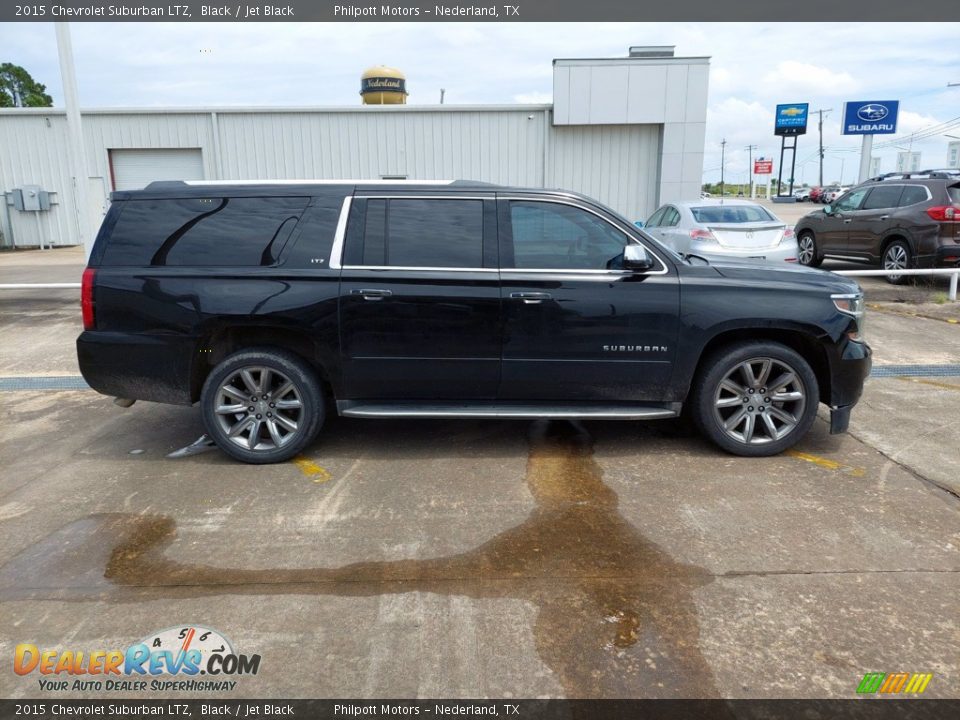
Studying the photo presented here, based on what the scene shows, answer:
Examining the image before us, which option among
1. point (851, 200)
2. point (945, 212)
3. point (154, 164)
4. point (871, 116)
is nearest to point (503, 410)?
point (945, 212)

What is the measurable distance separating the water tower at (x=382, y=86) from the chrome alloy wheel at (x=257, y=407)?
20.9 m

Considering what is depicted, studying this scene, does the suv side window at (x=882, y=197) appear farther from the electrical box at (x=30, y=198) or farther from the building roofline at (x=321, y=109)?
the electrical box at (x=30, y=198)

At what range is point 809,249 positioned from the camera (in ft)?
49.0

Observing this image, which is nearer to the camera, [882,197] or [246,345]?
[246,345]

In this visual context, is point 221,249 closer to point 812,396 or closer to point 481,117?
point 812,396

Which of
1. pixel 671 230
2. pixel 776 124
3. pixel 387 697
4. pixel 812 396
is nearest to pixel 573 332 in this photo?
pixel 812 396

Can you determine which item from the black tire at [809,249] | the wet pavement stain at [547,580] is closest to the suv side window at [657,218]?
the black tire at [809,249]

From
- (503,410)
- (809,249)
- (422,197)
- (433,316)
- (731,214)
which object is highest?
(422,197)

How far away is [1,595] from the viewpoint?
3434 mm

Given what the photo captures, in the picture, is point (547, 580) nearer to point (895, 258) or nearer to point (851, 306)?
point (851, 306)

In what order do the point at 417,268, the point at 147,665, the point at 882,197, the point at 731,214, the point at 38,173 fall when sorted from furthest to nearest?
the point at 38,173 → the point at 882,197 → the point at 731,214 → the point at 417,268 → the point at 147,665

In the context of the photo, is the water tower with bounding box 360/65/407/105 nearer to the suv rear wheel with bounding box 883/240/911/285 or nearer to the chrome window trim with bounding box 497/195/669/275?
the suv rear wheel with bounding box 883/240/911/285

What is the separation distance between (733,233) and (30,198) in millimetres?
19326

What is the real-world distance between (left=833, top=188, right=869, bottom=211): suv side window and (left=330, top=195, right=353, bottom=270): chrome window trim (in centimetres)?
1165
